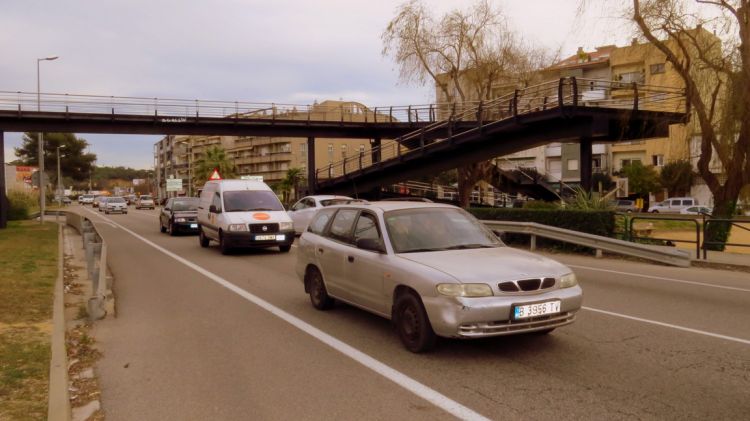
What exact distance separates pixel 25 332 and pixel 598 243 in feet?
40.9

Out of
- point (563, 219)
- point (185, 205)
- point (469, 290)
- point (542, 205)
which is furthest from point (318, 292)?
point (185, 205)

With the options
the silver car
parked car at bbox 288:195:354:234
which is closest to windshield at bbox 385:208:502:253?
the silver car

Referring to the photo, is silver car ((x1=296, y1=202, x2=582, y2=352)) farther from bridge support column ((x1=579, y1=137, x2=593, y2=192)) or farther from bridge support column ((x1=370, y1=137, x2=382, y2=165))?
bridge support column ((x1=370, y1=137, x2=382, y2=165))

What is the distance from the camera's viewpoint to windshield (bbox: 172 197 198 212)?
79.4 ft

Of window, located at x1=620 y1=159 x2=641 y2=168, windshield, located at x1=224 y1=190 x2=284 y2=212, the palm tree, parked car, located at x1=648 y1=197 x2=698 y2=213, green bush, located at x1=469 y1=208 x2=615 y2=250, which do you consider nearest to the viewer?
green bush, located at x1=469 y1=208 x2=615 y2=250

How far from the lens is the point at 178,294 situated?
407 inches

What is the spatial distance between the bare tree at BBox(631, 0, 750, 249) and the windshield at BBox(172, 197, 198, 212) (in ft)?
56.2

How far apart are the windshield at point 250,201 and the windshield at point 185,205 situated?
24.4 feet

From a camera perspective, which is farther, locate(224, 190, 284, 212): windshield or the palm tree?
the palm tree

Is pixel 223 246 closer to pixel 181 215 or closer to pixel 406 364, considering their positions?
pixel 181 215

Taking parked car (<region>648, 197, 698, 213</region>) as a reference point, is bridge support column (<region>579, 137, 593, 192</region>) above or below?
above

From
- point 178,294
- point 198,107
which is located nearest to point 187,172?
point 198,107

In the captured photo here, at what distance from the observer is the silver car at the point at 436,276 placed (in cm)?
571

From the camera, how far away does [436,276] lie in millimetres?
5895
